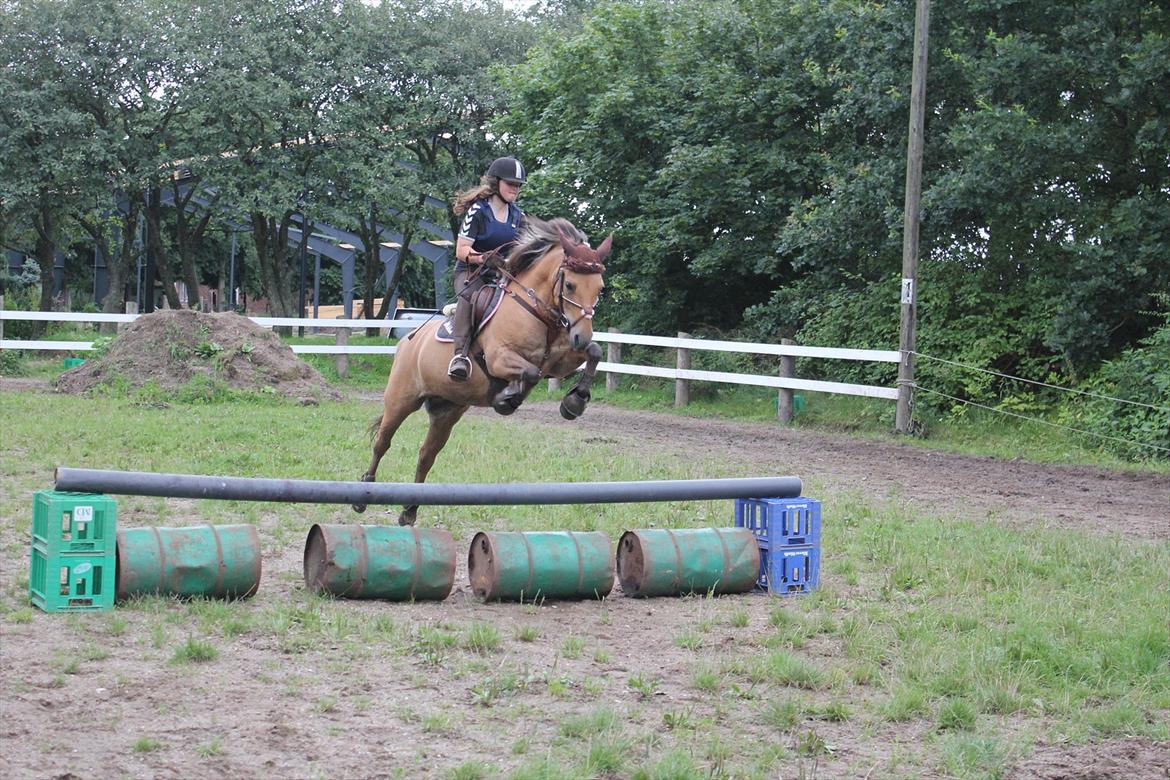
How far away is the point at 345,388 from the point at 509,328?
15507 mm

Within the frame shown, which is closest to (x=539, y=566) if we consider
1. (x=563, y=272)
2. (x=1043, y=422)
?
(x=563, y=272)

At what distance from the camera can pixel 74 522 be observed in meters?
6.46

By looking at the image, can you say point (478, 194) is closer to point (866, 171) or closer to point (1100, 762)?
point (1100, 762)

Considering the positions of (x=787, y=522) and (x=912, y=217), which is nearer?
(x=787, y=522)

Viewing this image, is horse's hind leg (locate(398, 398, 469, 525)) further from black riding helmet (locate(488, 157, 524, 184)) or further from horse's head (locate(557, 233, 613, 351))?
black riding helmet (locate(488, 157, 524, 184))

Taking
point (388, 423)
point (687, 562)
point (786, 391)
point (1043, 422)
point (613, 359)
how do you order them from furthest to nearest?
point (613, 359) → point (786, 391) → point (1043, 422) → point (388, 423) → point (687, 562)

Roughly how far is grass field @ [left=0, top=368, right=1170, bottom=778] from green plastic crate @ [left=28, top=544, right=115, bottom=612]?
0.45 feet

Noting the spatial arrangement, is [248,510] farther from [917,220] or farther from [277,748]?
[917,220]

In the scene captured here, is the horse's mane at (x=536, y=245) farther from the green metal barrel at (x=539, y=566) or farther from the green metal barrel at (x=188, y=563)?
the green metal barrel at (x=188, y=563)

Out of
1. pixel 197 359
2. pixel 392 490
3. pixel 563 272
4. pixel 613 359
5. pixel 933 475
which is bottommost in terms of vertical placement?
pixel 933 475

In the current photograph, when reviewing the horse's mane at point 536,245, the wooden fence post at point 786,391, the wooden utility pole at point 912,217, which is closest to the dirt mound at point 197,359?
the wooden fence post at point 786,391

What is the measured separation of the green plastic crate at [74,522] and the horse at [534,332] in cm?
237

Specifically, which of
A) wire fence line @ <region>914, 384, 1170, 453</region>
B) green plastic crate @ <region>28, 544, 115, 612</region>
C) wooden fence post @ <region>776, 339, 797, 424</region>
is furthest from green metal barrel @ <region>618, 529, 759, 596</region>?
wooden fence post @ <region>776, 339, 797, 424</region>

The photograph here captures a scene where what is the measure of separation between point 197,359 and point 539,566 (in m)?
13.7
